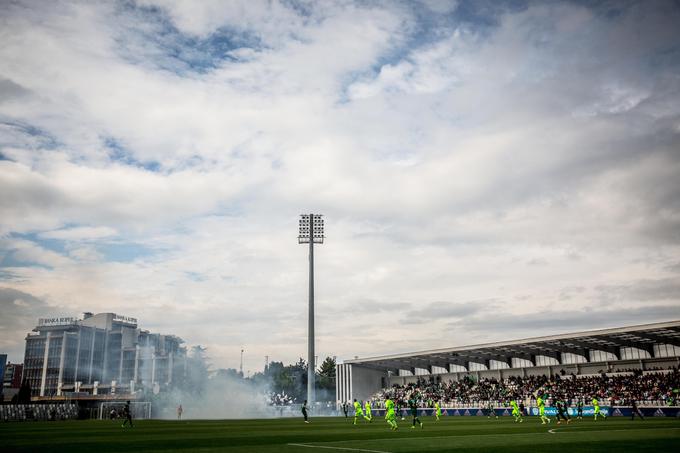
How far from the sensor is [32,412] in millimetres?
58875

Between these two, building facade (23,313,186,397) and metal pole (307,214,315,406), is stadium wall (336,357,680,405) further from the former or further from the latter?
building facade (23,313,186,397)

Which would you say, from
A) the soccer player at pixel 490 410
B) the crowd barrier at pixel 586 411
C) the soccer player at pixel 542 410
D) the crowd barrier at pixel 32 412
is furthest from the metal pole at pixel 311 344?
the soccer player at pixel 542 410

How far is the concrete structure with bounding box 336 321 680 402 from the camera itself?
60000 millimetres

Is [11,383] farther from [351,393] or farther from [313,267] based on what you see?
[313,267]

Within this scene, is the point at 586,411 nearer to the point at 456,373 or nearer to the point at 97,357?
the point at 456,373

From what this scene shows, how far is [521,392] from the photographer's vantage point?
67062mm

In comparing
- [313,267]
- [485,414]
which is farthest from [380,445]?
[313,267]

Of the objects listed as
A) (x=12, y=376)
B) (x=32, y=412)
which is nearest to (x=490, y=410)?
(x=32, y=412)

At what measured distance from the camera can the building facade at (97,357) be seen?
114 metres

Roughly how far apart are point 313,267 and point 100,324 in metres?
73.5

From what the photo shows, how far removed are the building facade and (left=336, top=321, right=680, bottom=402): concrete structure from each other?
150 feet

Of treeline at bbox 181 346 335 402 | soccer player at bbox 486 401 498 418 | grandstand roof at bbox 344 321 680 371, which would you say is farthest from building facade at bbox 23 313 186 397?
soccer player at bbox 486 401 498 418

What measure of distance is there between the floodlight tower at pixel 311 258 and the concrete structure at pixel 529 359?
17.1 meters

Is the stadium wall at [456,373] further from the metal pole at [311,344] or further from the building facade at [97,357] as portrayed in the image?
the building facade at [97,357]
